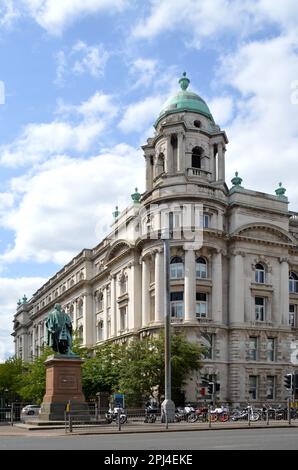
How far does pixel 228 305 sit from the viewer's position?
6869 cm

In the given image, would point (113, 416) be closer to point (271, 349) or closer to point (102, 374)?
point (102, 374)

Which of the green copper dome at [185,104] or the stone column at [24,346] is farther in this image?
the stone column at [24,346]

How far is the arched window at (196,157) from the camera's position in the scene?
239 ft

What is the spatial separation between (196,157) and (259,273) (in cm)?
1434

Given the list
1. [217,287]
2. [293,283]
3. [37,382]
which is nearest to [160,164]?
[217,287]

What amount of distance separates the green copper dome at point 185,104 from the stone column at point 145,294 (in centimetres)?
1701

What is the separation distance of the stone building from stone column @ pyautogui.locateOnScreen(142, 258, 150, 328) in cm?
10

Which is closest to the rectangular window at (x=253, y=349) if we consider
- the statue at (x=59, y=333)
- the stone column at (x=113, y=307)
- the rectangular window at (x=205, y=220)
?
the rectangular window at (x=205, y=220)

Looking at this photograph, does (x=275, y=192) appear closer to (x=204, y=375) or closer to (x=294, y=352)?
(x=294, y=352)

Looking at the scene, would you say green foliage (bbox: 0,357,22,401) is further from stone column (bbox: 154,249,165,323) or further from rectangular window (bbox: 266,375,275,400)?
rectangular window (bbox: 266,375,275,400)

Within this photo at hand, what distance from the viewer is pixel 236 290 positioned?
67938mm

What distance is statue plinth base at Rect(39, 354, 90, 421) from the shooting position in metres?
37.7

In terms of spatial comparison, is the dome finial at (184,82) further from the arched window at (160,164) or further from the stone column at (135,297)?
the stone column at (135,297)
